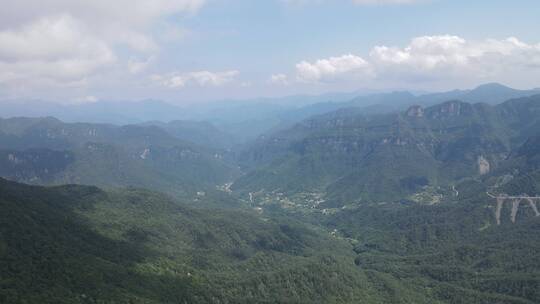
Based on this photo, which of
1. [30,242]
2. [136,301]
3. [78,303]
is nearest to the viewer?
[78,303]

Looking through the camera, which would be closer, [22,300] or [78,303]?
[22,300]

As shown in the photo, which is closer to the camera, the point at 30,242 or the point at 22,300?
the point at 22,300

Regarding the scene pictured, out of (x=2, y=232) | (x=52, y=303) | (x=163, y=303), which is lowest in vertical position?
(x=163, y=303)

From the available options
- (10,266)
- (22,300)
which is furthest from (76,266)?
(22,300)

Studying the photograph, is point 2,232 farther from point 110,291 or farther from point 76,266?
point 110,291

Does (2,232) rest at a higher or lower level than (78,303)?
higher

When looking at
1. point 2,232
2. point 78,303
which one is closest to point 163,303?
point 78,303

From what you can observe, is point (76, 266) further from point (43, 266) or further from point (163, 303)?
point (163, 303)

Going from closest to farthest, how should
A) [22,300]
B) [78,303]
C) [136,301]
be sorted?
1. [22,300]
2. [78,303]
3. [136,301]

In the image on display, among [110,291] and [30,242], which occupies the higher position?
[30,242]
